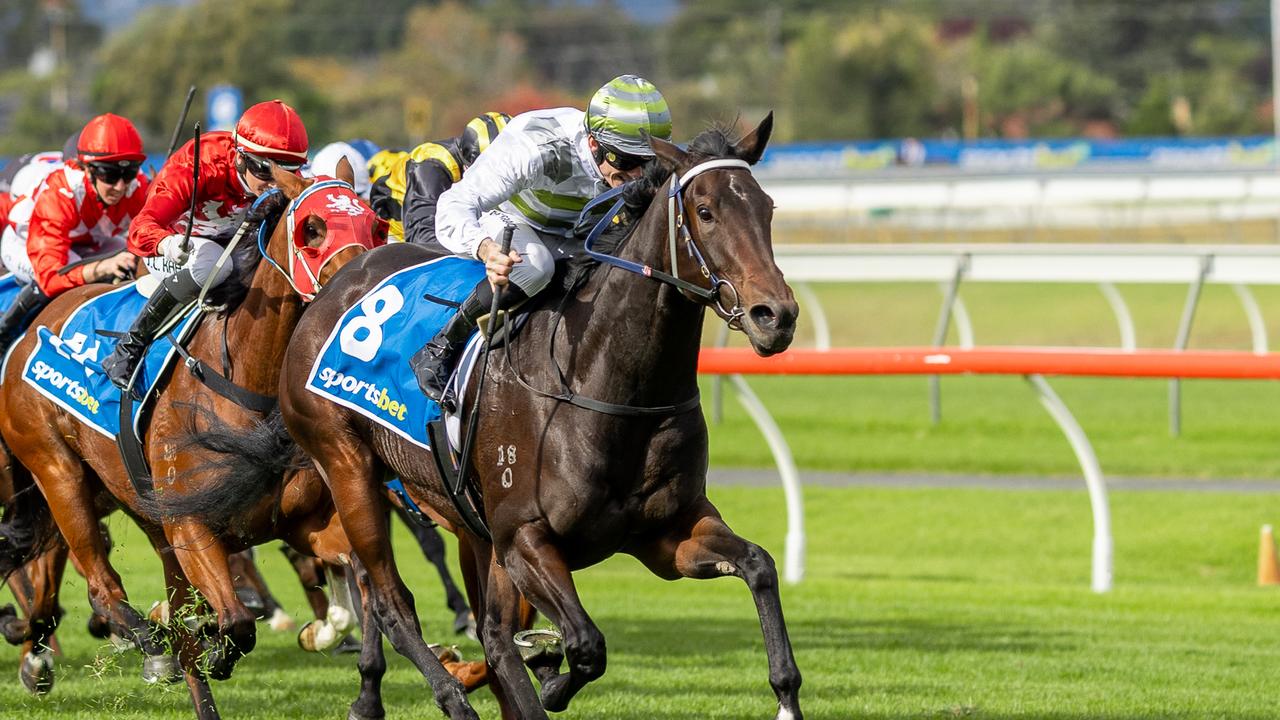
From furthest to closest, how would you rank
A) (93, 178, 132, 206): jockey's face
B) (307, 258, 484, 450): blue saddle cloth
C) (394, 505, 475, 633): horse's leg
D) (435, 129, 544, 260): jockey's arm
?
(394, 505, 475, 633): horse's leg < (93, 178, 132, 206): jockey's face < (307, 258, 484, 450): blue saddle cloth < (435, 129, 544, 260): jockey's arm

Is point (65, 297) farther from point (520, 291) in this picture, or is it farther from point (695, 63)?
point (695, 63)

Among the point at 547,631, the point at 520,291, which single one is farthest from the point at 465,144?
the point at 547,631

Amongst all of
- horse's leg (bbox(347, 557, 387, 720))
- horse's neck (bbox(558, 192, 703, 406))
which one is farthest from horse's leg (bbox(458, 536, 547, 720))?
horse's neck (bbox(558, 192, 703, 406))

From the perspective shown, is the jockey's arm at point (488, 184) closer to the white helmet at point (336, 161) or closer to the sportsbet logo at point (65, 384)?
the sportsbet logo at point (65, 384)

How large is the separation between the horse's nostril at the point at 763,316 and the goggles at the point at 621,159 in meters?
1.16

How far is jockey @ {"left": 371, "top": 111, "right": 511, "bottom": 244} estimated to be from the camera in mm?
7121

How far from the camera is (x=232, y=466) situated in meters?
6.28

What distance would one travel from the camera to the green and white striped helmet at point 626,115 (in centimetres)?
547

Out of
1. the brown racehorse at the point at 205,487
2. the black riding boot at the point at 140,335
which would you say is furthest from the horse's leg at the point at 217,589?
the black riding boot at the point at 140,335

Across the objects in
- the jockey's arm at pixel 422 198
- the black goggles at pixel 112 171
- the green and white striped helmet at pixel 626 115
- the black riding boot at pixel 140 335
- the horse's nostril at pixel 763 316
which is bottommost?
the black riding boot at pixel 140 335

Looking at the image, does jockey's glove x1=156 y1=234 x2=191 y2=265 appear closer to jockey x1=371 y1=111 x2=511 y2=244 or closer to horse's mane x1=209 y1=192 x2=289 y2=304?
horse's mane x1=209 y1=192 x2=289 y2=304

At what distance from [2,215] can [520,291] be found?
4.19 metres

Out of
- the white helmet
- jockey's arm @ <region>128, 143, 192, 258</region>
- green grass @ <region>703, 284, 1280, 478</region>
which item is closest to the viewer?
jockey's arm @ <region>128, 143, 192, 258</region>

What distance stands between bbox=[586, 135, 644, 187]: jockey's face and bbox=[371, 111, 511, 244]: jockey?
1157 millimetres
